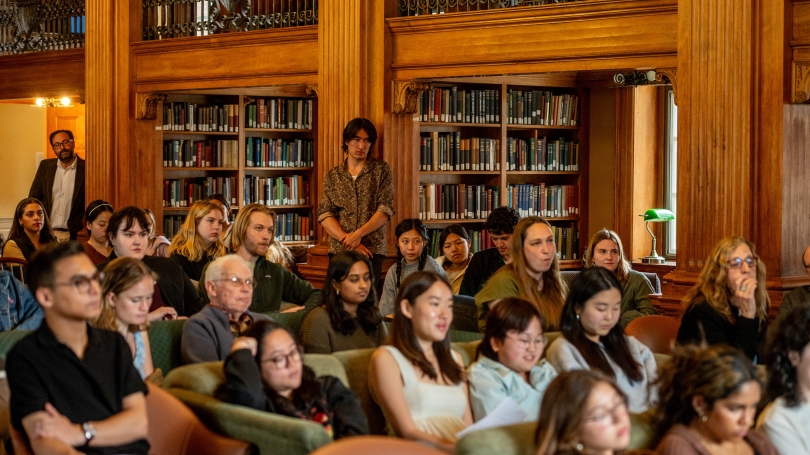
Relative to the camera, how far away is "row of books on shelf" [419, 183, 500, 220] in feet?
29.9

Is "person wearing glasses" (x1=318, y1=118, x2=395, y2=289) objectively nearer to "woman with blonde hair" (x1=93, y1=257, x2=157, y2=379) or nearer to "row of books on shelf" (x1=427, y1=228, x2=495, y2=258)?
"row of books on shelf" (x1=427, y1=228, x2=495, y2=258)

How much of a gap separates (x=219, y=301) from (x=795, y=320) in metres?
2.23

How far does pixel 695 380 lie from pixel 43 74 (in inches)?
374

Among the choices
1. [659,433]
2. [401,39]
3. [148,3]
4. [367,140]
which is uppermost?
[148,3]

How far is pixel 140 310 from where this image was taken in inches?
155

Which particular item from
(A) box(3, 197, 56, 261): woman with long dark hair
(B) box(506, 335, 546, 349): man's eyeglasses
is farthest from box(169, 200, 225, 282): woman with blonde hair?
(B) box(506, 335, 546, 349): man's eyeglasses

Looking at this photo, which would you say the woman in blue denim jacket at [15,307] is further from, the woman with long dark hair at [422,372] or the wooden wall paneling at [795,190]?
the wooden wall paneling at [795,190]

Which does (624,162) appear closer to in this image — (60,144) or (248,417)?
(60,144)

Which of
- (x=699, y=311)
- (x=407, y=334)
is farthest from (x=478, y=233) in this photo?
(x=407, y=334)

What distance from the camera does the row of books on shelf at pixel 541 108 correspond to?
945cm

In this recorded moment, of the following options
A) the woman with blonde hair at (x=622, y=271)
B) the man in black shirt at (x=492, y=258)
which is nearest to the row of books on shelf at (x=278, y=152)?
the man in black shirt at (x=492, y=258)

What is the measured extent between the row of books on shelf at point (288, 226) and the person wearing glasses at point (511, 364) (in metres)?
6.71

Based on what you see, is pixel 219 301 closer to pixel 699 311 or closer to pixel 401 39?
pixel 699 311

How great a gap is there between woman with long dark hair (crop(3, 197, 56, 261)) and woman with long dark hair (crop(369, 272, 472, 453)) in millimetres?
4828
